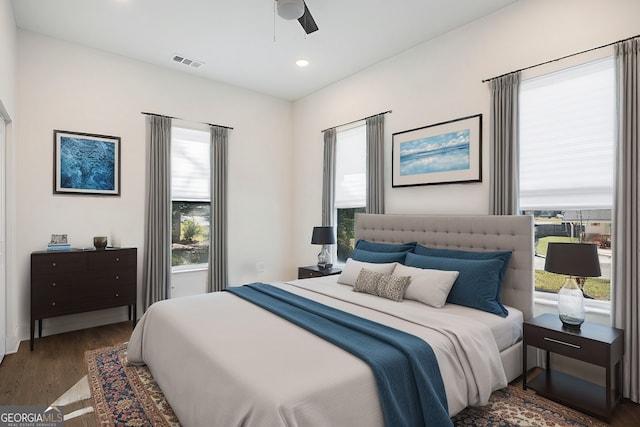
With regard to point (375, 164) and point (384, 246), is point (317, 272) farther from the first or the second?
point (375, 164)

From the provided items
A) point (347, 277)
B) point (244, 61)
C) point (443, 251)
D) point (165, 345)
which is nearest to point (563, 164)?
point (443, 251)

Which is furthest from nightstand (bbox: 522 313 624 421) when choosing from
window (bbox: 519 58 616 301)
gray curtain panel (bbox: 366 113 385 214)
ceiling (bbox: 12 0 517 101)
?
ceiling (bbox: 12 0 517 101)

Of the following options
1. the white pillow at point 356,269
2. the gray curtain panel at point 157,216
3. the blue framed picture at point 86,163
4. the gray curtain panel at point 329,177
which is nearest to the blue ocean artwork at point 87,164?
the blue framed picture at point 86,163

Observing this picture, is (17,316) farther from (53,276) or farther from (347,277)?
(347,277)

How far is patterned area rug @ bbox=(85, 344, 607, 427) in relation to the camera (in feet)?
7.32

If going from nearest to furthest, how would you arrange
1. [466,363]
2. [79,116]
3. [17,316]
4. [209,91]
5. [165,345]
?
[466,363]
[165,345]
[17,316]
[79,116]
[209,91]

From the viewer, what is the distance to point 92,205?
408 centimetres

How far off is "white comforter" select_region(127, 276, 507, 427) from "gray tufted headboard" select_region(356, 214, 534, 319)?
0.77 metres

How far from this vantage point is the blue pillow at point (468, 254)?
9.53ft

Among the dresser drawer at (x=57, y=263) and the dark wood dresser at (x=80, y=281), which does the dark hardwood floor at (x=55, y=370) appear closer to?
the dark wood dresser at (x=80, y=281)

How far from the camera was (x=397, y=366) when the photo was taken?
1799 millimetres

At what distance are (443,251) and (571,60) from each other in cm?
188

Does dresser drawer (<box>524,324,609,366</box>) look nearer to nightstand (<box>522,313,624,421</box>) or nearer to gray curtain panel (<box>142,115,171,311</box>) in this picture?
nightstand (<box>522,313,624,421</box>)

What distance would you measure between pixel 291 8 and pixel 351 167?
258 centimetres
